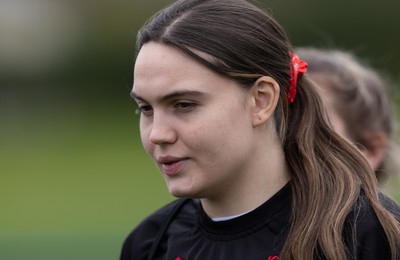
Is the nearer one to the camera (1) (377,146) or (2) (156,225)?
(2) (156,225)

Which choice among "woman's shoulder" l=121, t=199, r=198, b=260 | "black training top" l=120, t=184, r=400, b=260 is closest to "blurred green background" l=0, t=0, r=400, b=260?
"woman's shoulder" l=121, t=199, r=198, b=260

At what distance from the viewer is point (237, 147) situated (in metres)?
3.15

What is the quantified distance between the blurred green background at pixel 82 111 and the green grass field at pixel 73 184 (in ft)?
0.10

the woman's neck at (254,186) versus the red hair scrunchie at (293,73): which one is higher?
the red hair scrunchie at (293,73)

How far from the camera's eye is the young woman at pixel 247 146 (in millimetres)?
3096

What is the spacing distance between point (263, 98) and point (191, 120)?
0.31 meters

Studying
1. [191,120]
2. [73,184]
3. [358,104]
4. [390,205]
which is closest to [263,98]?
[191,120]

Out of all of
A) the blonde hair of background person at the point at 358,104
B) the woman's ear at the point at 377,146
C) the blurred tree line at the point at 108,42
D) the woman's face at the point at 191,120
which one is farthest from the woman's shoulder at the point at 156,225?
the blurred tree line at the point at 108,42

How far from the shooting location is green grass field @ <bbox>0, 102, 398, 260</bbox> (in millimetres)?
10164

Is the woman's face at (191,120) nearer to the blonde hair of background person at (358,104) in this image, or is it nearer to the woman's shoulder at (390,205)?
the woman's shoulder at (390,205)

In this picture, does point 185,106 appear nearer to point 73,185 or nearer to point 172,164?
point 172,164

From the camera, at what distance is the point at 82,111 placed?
1028 inches

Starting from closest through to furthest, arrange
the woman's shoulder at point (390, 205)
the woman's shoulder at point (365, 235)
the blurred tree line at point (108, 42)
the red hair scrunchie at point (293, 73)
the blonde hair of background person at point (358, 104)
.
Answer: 1. the woman's shoulder at point (365, 235)
2. the woman's shoulder at point (390, 205)
3. the red hair scrunchie at point (293, 73)
4. the blonde hair of background person at point (358, 104)
5. the blurred tree line at point (108, 42)

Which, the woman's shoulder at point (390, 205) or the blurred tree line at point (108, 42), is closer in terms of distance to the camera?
the woman's shoulder at point (390, 205)
